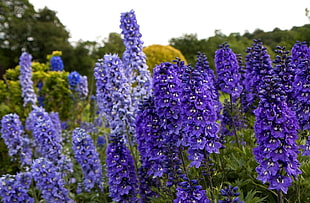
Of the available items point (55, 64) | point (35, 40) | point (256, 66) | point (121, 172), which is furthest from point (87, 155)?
point (35, 40)

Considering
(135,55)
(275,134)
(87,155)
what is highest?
(135,55)

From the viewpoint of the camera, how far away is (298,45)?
4.64m

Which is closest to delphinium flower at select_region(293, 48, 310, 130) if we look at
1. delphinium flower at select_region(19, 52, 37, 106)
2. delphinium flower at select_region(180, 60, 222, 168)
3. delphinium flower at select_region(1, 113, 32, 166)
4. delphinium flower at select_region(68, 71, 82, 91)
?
delphinium flower at select_region(180, 60, 222, 168)

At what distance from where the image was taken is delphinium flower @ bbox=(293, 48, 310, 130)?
12.4 feet

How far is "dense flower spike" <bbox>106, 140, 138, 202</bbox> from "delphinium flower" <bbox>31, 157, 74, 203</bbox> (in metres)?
1.54

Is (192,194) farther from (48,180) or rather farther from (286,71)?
(48,180)

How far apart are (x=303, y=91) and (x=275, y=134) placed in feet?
3.01

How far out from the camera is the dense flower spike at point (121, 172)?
484 centimetres

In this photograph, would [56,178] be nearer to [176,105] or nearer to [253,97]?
[176,105]

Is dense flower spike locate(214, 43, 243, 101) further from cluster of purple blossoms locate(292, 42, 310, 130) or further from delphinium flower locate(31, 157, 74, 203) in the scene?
delphinium flower locate(31, 157, 74, 203)

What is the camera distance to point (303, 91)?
3.78 metres

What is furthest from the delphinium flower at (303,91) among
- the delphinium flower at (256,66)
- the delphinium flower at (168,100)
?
the delphinium flower at (168,100)

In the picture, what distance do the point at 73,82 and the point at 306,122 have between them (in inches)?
320

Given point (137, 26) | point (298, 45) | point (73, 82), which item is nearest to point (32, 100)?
point (73, 82)
